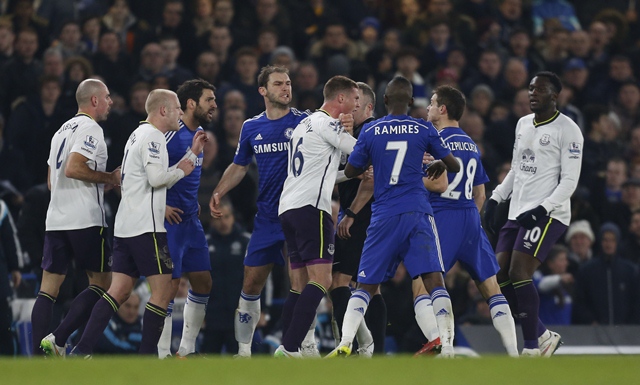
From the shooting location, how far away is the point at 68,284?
1388cm

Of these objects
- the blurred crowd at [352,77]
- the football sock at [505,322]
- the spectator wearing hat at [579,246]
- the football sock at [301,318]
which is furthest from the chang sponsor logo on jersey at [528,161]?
the spectator wearing hat at [579,246]

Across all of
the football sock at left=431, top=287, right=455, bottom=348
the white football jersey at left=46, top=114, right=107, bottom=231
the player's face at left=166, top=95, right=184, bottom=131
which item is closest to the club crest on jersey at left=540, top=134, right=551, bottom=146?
the football sock at left=431, top=287, right=455, bottom=348

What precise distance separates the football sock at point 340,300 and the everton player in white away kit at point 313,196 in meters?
0.69

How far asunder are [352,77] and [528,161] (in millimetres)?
6148

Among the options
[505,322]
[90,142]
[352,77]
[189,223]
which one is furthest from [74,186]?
[352,77]

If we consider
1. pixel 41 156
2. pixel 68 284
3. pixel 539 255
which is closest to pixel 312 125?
pixel 539 255

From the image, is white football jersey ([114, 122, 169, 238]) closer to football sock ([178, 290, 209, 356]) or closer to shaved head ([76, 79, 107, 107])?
shaved head ([76, 79, 107, 107])

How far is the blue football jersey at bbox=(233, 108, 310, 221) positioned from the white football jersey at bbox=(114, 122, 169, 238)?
3.53 feet

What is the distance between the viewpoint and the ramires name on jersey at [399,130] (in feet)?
34.1

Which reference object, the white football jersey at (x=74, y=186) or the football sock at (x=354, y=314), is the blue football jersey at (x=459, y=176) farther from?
the white football jersey at (x=74, y=186)

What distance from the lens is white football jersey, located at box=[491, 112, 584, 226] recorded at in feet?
37.0

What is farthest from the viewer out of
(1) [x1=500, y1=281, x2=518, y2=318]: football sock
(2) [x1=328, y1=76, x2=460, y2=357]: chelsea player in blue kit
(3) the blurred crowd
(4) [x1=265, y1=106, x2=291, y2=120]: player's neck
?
(3) the blurred crowd

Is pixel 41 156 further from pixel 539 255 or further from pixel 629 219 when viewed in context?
pixel 629 219

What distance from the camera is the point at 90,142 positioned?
36.0 ft
